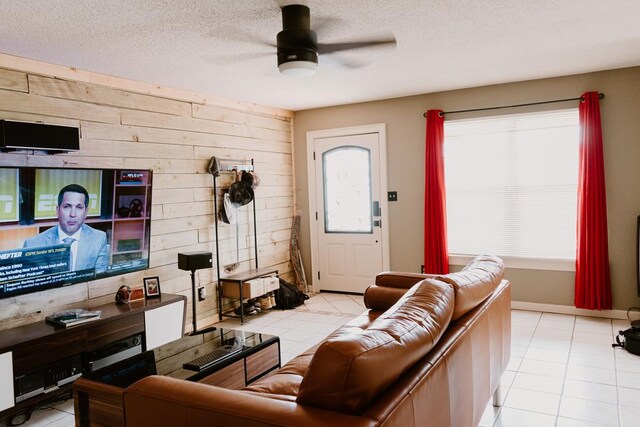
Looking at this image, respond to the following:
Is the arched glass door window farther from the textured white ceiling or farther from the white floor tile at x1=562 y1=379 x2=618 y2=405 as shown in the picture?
the white floor tile at x1=562 y1=379 x2=618 y2=405

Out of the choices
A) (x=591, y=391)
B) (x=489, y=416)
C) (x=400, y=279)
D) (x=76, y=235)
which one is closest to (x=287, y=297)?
(x=400, y=279)

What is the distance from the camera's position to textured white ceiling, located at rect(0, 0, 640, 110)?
106 inches

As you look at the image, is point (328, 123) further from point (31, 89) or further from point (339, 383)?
point (339, 383)

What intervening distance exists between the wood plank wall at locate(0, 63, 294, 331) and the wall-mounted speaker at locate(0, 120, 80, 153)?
22cm

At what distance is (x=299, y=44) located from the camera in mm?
2738

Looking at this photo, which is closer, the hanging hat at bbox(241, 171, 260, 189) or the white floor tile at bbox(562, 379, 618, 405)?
the white floor tile at bbox(562, 379, 618, 405)

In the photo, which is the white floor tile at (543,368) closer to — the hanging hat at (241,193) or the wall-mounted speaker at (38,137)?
the hanging hat at (241,193)

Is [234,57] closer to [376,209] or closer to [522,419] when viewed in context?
[376,209]

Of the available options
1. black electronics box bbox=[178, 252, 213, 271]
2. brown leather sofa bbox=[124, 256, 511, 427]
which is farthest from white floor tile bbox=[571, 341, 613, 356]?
black electronics box bbox=[178, 252, 213, 271]

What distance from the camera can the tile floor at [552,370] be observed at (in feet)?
9.12

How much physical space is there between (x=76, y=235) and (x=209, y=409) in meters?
2.54

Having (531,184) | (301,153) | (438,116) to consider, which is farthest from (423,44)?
(301,153)

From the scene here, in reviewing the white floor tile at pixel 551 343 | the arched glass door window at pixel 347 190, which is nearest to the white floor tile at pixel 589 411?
the white floor tile at pixel 551 343

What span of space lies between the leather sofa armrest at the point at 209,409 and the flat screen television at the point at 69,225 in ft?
6.59
